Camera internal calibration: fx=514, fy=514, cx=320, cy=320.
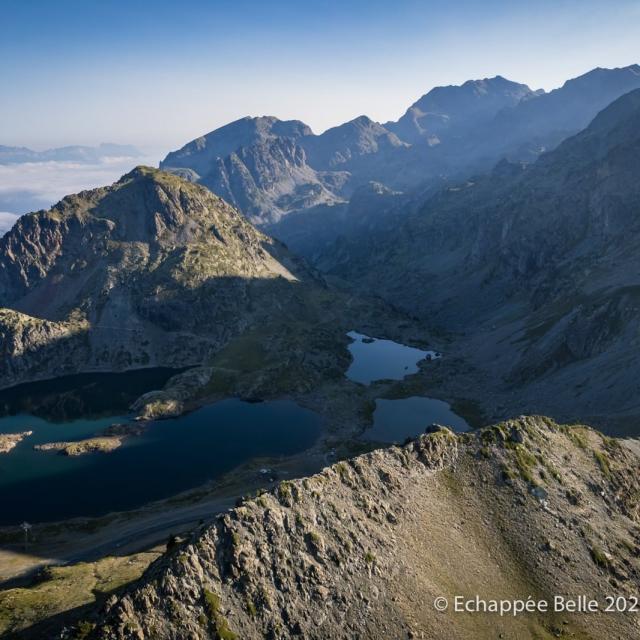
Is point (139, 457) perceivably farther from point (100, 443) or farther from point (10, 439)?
point (10, 439)

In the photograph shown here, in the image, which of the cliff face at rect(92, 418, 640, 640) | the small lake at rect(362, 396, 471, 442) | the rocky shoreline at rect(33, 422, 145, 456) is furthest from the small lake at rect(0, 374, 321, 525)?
the cliff face at rect(92, 418, 640, 640)

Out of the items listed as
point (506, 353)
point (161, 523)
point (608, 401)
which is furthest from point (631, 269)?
point (161, 523)

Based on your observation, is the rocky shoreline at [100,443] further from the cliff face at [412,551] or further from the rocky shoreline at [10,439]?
the cliff face at [412,551]

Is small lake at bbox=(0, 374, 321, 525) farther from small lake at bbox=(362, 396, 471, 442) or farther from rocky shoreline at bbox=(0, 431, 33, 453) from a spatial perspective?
small lake at bbox=(362, 396, 471, 442)

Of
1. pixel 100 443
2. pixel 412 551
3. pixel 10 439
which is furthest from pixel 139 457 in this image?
pixel 412 551

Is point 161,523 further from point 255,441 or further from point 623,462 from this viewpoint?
point 623,462

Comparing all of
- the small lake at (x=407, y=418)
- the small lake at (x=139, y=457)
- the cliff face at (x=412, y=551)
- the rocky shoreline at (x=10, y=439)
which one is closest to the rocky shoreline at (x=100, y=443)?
the small lake at (x=139, y=457)
